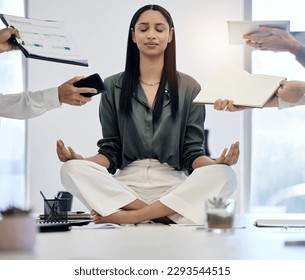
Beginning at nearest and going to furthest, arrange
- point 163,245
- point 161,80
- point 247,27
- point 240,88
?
point 163,245, point 240,88, point 247,27, point 161,80

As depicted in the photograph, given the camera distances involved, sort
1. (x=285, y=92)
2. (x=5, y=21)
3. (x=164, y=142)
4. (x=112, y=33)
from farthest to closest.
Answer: (x=112, y=33) → (x=164, y=142) → (x=5, y=21) → (x=285, y=92)

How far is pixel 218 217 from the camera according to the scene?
4.73ft

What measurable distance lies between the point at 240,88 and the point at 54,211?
2.16ft

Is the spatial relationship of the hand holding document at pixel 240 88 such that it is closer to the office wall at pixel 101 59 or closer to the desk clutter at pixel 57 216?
the office wall at pixel 101 59

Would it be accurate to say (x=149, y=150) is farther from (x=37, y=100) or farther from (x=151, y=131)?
(x=37, y=100)

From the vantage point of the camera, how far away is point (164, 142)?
8.09 ft

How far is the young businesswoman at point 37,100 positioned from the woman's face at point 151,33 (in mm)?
217

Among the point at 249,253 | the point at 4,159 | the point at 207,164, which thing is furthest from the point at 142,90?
the point at 249,253

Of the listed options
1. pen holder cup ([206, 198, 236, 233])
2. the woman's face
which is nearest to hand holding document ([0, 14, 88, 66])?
the woman's face

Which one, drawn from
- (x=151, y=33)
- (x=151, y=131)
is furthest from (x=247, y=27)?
(x=151, y=131)
